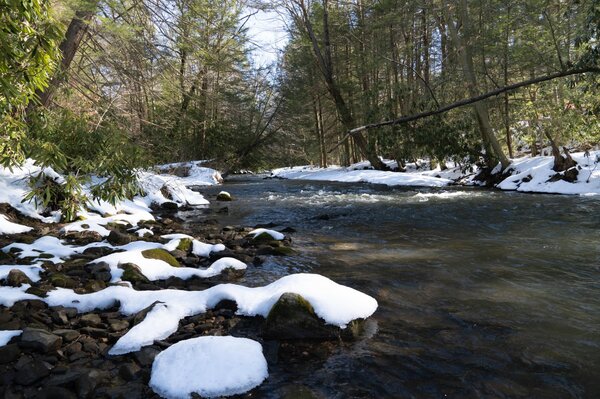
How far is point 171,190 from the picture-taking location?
1329cm

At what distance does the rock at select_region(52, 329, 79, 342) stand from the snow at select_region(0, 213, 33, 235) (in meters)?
3.70

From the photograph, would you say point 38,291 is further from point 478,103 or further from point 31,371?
point 478,103

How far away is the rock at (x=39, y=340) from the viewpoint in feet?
9.84

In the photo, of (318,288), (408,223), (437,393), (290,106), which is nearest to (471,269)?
(318,288)

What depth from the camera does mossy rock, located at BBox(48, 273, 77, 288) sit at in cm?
425

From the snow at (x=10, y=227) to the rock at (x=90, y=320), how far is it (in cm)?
351

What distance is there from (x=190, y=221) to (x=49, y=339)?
7004 millimetres

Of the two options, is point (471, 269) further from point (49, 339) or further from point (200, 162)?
point (200, 162)

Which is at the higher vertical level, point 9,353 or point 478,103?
point 478,103

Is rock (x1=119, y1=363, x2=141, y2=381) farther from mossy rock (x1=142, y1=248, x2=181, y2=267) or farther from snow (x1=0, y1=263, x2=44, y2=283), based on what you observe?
mossy rock (x1=142, y1=248, x2=181, y2=267)

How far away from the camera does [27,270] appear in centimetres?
446

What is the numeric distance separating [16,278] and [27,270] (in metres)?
0.38

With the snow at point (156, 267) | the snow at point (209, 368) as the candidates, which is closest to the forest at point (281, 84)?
the snow at point (156, 267)

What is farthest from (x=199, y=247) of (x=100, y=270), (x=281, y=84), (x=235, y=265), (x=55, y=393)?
(x=281, y=84)
